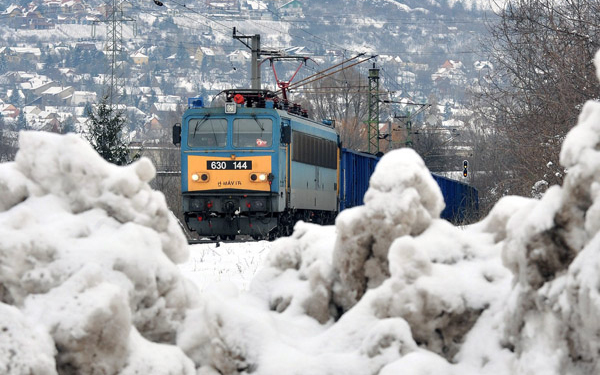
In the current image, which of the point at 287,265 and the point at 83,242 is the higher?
the point at 83,242

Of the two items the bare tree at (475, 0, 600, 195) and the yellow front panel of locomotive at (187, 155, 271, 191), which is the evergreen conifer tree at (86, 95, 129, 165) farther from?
the bare tree at (475, 0, 600, 195)

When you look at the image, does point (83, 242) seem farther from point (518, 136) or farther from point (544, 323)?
point (518, 136)

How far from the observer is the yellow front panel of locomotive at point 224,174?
2328 cm

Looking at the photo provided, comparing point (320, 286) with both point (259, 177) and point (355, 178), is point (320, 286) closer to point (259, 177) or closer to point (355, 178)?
point (259, 177)

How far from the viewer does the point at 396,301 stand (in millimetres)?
3742

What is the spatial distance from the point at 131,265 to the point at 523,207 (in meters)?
1.64

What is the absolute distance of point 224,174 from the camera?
23.7 m

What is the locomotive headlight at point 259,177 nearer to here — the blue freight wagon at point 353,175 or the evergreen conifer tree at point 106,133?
the blue freight wagon at point 353,175

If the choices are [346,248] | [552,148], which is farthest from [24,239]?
[552,148]

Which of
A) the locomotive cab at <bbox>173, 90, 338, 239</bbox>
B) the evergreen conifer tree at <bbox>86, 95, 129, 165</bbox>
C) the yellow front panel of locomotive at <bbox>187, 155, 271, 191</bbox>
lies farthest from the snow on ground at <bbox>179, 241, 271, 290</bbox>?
the evergreen conifer tree at <bbox>86, 95, 129, 165</bbox>

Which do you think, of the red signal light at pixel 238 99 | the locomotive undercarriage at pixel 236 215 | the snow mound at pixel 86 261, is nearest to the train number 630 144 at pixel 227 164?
the locomotive undercarriage at pixel 236 215

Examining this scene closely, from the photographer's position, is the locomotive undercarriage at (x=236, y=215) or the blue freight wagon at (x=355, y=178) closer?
the locomotive undercarriage at (x=236, y=215)

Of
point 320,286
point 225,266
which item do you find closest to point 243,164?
point 225,266

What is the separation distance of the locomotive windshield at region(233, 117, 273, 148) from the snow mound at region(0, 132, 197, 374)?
62.6ft
